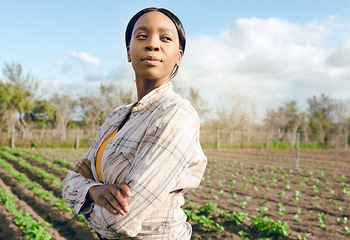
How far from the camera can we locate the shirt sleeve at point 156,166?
3.36 ft

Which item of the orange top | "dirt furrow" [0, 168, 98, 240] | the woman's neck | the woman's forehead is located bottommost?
"dirt furrow" [0, 168, 98, 240]

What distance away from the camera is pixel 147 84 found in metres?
1.28

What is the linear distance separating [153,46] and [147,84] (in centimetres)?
17

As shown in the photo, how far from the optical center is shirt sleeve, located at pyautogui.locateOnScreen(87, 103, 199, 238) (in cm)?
102

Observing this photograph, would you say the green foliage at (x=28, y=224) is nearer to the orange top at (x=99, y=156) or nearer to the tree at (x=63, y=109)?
the orange top at (x=99, y=156)

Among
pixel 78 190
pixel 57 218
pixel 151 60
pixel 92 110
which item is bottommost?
pixel 57 218

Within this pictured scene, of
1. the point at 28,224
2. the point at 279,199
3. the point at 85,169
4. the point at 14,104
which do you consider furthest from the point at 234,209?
the point at 14,104

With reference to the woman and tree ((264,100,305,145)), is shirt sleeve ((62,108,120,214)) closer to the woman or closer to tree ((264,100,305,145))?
the woman

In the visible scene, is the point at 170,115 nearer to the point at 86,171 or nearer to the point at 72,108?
the point at 86,171

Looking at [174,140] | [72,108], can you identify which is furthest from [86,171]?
[72,108]

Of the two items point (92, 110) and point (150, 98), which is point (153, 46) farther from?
point (92, 110)

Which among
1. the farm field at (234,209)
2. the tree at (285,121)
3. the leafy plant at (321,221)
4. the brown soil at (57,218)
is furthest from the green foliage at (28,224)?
the tree at (285,121)

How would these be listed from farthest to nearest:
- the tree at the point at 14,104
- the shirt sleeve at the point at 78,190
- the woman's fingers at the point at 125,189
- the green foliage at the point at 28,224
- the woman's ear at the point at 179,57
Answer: the tree at the point at 14,104 → the green foliage at the point at 28,224 → the woman's ear at the point at 179,57 → the shirt sleeve at the point at 78,190 → the woman's fingers at the point at 125,189

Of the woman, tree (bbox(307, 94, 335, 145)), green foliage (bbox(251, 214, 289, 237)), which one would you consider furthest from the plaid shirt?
tree (bbox(307, 94, 335, 145))
